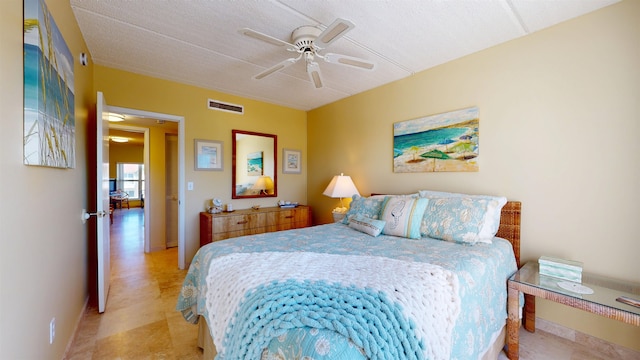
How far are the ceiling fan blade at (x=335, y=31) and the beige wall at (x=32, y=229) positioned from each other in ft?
4.68

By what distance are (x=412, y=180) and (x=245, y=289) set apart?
93.6 inches

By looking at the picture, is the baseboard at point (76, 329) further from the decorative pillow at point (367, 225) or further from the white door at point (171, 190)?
the decorative pillow at point (367, 225)

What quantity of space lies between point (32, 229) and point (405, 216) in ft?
7.83

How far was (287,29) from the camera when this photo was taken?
213 centimetres

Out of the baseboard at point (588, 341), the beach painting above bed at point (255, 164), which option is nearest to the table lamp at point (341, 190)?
the beach painting above bed at point (255, 164)

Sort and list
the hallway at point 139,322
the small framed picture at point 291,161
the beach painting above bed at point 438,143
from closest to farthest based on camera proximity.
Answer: the hallway at point 139,322 < the beach painting above bed at point 438,143 < the small framed picture at point 291,161

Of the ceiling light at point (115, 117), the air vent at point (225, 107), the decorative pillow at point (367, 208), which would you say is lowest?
the decorative pillow at point (367, 208)

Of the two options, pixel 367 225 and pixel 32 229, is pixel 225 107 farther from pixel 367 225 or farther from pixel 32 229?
pixel 32 229

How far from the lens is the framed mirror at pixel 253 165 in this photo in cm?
387

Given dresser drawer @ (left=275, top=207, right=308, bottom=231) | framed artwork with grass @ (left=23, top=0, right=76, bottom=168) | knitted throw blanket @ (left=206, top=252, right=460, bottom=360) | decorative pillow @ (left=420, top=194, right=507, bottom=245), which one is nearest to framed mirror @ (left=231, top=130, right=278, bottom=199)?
dresser drawer @ (left=275, top=207, right=308, bottom=231)

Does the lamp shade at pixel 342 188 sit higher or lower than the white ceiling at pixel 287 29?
lower

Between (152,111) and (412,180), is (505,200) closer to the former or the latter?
(412,180)

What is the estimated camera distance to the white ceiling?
6.10 feet

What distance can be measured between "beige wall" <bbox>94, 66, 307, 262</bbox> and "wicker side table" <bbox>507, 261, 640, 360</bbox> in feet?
10.8
